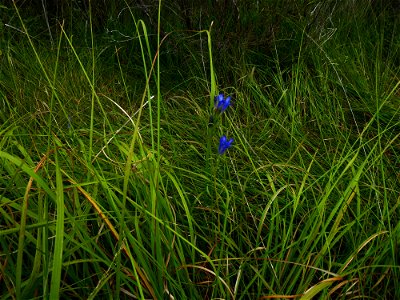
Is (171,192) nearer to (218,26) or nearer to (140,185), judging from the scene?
(140,185)

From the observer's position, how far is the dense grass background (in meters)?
1.11

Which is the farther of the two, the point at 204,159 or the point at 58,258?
the point at 204,159

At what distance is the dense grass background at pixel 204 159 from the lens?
1110mm

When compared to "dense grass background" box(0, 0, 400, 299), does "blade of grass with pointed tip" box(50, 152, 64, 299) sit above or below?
above

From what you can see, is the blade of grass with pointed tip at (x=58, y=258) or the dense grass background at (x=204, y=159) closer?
the blade of grass with pointed tip at (x=58, y=258)

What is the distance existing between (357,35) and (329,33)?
28 centimetres

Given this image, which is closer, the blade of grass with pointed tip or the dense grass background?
the blade of grass with pointed tip

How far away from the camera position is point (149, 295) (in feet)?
3.70

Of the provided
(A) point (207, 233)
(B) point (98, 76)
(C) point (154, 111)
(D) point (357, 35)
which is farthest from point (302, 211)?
(D) point (357, 35)

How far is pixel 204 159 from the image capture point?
1600 mm

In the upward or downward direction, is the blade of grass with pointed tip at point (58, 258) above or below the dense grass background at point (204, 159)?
above

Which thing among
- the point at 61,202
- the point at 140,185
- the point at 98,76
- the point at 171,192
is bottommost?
the point at 98,76

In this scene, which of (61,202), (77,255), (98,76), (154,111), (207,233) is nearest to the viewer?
(61,202)

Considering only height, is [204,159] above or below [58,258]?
below
